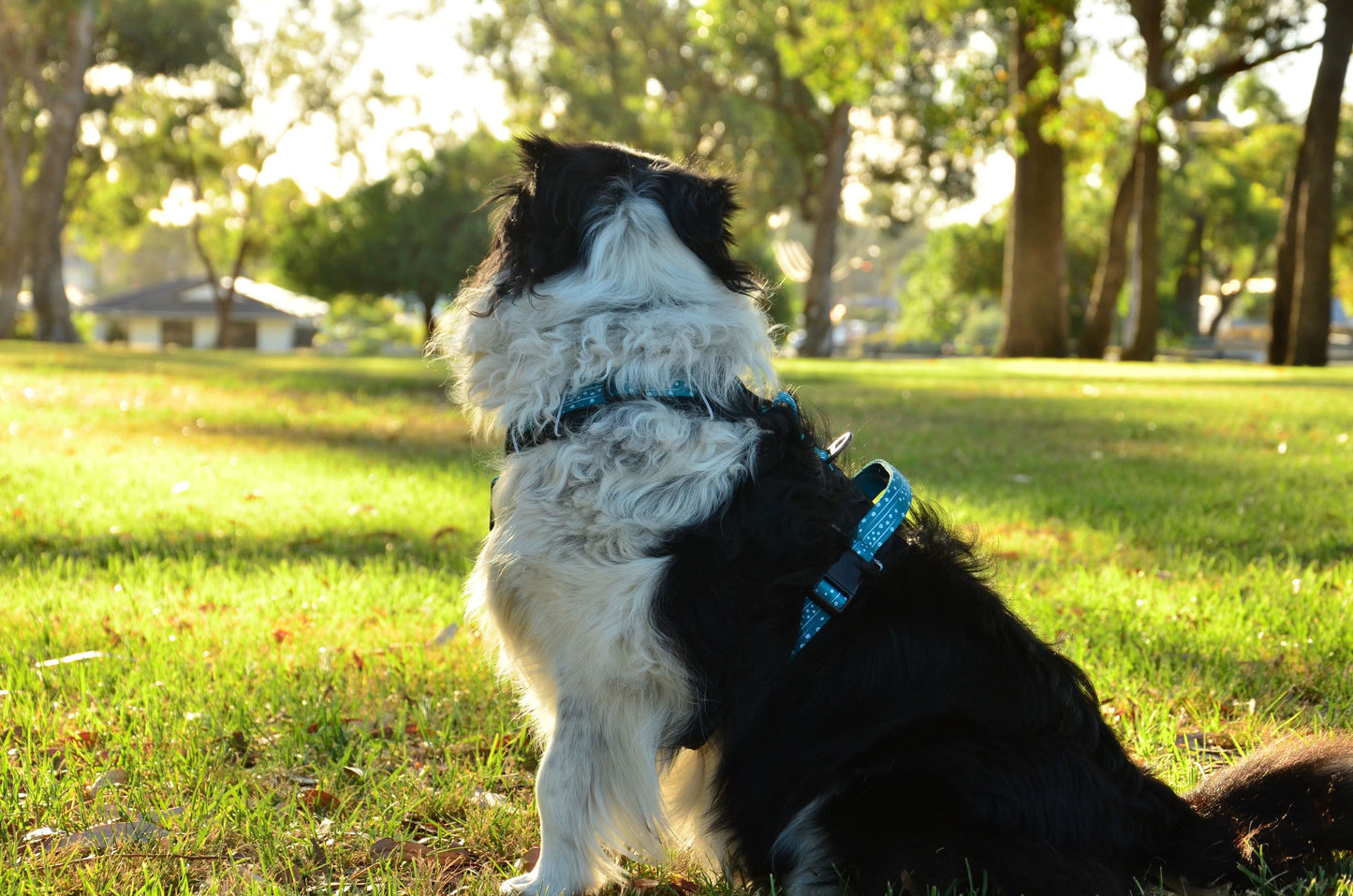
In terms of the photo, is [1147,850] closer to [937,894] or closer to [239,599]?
[937,894]

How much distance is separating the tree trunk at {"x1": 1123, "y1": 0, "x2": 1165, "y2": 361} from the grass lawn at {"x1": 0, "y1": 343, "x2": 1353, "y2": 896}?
1679 centimetres

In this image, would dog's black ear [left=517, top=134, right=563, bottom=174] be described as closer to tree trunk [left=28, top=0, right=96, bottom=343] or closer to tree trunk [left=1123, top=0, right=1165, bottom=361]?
tree trunk [left=1123, top=0, right=1165, bottom=361]

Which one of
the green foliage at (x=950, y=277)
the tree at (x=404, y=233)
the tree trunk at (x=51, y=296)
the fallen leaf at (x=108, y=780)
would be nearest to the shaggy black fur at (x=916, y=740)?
the fallen leaf at (x=108, y=780)

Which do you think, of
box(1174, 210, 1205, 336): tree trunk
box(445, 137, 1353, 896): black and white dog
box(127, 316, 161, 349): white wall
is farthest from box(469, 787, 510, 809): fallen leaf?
box(127, 316, 161, 349): white wall

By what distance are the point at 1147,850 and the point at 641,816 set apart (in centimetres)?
115

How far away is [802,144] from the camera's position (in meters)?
35.1

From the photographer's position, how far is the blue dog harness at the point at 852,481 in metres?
2.36

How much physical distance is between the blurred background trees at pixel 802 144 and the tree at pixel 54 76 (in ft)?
0.27

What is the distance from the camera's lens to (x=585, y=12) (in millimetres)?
32250

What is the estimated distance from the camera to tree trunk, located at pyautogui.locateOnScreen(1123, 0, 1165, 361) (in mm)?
23422

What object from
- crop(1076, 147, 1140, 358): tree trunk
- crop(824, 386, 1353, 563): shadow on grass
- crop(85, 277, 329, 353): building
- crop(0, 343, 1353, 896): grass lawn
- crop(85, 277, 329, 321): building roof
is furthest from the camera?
crop(85, 277, 329, 353): building

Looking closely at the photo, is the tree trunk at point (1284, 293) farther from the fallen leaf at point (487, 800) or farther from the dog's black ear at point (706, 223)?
the fallen leaf at point (487, 800)

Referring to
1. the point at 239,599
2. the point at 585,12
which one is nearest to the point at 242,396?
the point at 239,599

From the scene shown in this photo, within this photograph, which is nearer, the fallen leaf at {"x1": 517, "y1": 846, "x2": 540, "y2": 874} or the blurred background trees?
the fallen leaf at {"x1": 517, "y1": 846, "x2": 540, "y2": 874}
